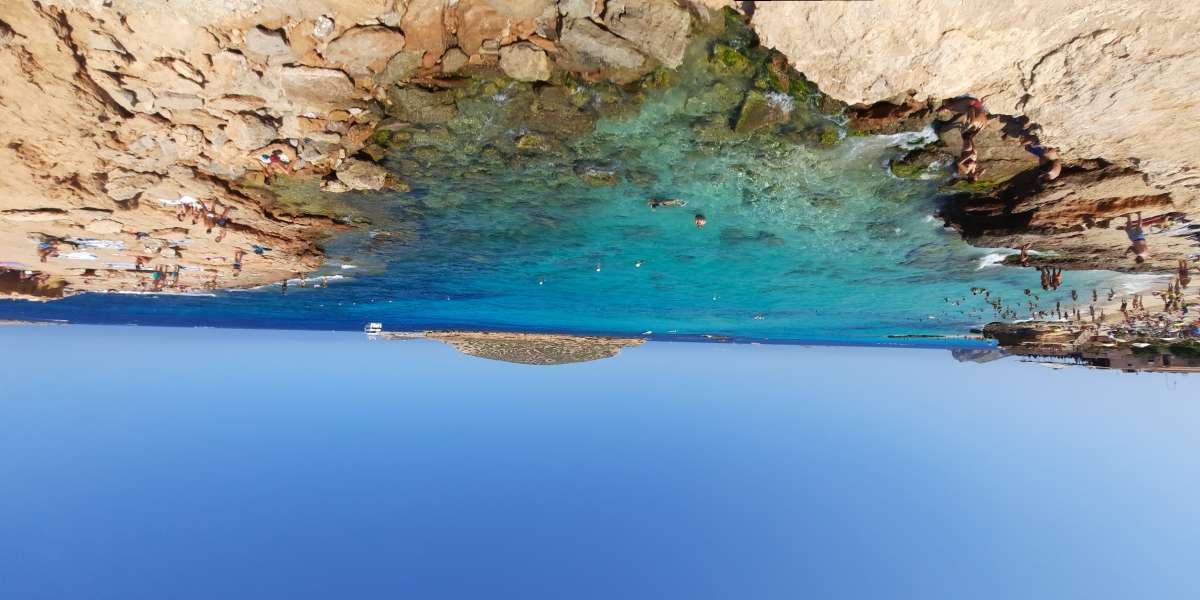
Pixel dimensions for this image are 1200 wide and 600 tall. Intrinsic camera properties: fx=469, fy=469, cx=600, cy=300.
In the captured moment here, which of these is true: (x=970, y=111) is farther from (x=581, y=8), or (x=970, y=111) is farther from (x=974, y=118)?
(x=581, y=8)

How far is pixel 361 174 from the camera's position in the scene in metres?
5.46

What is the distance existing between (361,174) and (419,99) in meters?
1.59

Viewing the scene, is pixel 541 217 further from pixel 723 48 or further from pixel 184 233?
pixel 184 233

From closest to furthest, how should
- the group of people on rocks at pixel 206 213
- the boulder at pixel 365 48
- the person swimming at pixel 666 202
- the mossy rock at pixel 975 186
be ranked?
the boulder at pixel 365 48
the mossy rock at pixel 975 186
the group of people on rocks at pixel 206 213
the person swimming at pixel 666 202

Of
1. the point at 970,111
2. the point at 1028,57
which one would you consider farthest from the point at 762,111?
the point at 1028,57

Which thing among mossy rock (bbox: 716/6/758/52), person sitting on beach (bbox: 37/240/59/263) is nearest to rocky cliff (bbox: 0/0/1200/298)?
mossy rock (bbox: 716/6/758/52)

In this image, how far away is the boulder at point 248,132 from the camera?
447 centimetres

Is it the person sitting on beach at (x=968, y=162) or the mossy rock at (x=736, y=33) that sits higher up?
the mossy rock at (x=736, y=33)

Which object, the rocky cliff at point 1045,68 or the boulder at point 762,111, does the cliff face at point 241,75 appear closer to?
the boulder at point 762,111

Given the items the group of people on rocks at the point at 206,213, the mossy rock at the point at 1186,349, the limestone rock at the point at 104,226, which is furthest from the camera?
the mossy rock at the point at 1186,349

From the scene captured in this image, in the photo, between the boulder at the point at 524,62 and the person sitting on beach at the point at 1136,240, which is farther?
the person sitting on beach at the point at 1136,240

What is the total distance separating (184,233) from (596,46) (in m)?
7.16

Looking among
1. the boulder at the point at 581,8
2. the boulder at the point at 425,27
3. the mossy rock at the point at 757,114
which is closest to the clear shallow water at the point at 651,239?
the mossy rock at the point at 757,114

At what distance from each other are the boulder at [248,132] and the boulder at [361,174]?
2.44 ft
